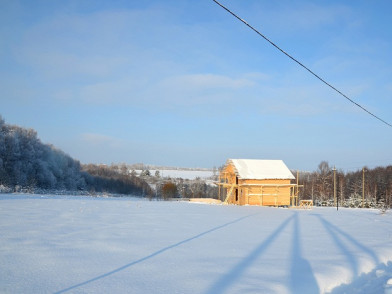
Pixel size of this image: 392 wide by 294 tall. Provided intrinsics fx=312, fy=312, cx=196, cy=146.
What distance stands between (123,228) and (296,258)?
5.29m

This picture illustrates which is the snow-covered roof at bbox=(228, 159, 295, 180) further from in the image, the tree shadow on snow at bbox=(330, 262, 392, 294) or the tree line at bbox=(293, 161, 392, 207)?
the tree shadow on snow at bbox=(330, 262, 392, 294)

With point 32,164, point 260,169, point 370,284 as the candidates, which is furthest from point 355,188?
point 370,284

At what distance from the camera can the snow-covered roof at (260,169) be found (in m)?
29.3

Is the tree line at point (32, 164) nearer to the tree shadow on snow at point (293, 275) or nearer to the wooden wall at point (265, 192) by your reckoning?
the wooden wall at point (265, 192)

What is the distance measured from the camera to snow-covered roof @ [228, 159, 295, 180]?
1153 inches

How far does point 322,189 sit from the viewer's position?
60625 mm

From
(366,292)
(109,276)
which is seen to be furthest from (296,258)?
(109,276)

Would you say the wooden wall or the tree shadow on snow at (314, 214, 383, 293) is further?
the wooden wall

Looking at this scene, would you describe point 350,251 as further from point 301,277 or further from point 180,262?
point 180,262

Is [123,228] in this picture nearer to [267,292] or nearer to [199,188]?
[267,292]

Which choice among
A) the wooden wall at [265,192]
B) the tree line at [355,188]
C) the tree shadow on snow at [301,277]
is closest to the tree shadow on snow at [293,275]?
the tree shadow on snow at [301,277]

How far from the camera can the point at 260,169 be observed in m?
30.4

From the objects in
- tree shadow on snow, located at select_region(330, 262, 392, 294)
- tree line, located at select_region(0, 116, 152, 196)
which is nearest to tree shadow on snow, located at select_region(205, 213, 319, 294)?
tree shadow on snow, located at select_region(330, 262, 392, 294)

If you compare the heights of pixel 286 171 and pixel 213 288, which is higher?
pixel 286 171
